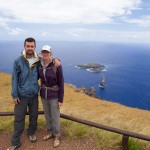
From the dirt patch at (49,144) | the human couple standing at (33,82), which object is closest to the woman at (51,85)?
the human couple standing at (33,82)

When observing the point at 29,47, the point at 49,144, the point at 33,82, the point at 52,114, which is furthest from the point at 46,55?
the point at 49,144

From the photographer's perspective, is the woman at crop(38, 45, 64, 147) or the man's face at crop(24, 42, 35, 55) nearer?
the man's face at crop(24, 42, 35, 55)

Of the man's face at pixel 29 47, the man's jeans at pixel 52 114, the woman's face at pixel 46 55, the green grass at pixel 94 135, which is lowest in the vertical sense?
the green grass at pixel 94 135

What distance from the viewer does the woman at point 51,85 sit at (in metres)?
6.54

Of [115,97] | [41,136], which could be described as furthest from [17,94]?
[115,97]

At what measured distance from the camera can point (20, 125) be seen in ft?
22.5

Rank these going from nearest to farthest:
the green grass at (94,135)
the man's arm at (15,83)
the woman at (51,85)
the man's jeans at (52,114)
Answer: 1. the man's arm at (15,83)
2. the woman at (51,85)
3. the man's jeans at (52,114)
4. the green grass at (94,135)

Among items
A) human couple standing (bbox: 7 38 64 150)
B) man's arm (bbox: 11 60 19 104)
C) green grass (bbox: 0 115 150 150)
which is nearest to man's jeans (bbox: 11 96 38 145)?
human couple standing (bbox: 7 38 64 150)

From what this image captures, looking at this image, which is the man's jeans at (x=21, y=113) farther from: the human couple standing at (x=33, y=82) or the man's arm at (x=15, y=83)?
the man's arm at (x=15, y=83)

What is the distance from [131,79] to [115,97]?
39495mm

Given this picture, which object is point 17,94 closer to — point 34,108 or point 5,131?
point 34,108

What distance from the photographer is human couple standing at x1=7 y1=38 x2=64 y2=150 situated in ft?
21.1

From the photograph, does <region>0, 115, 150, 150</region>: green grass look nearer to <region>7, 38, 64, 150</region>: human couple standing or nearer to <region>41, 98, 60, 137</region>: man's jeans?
<region>41, 98, 60, 137</region>: man's jeans

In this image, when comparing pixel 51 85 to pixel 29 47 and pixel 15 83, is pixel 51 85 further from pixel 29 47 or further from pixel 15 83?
pixel 29 47
